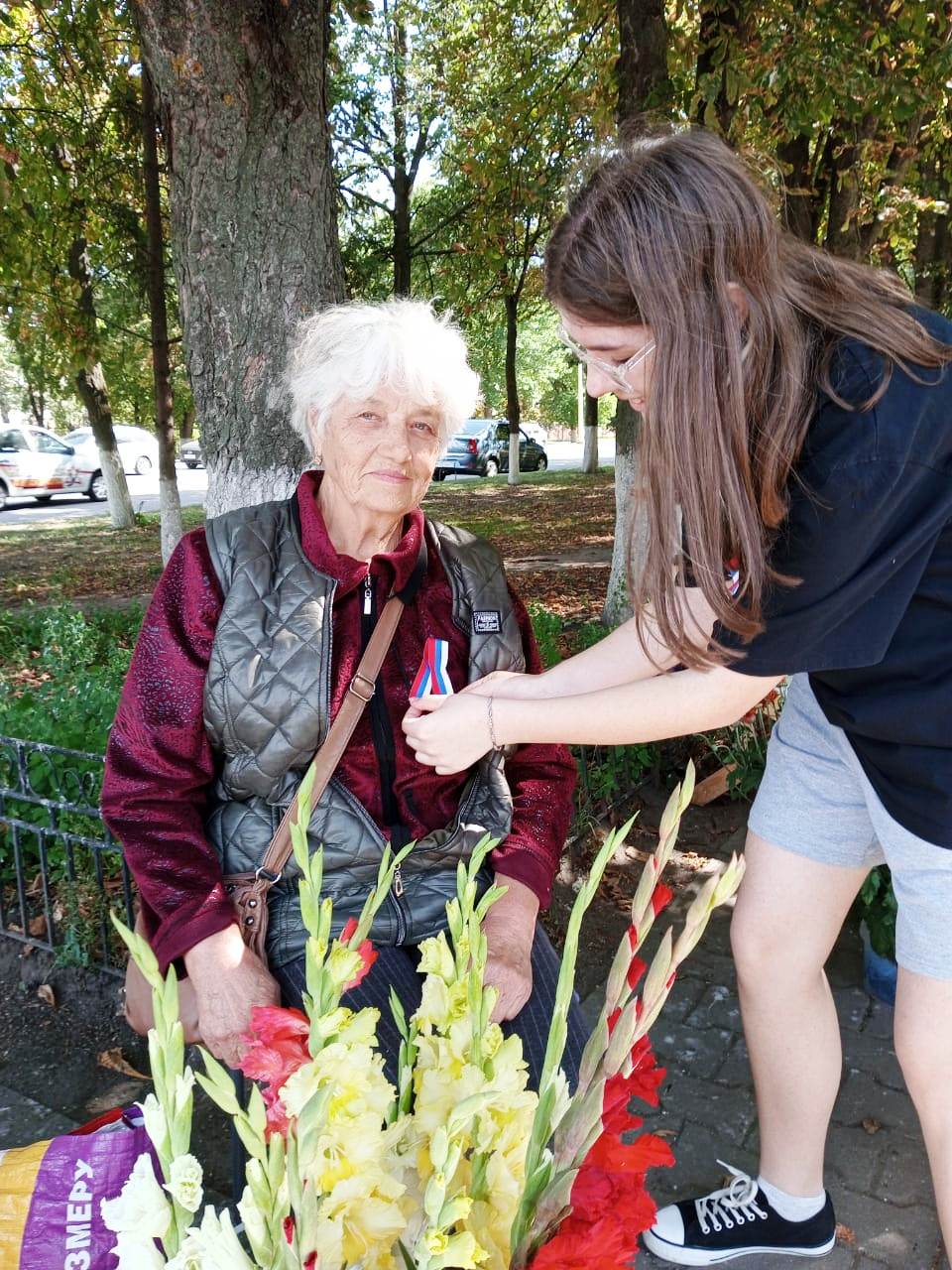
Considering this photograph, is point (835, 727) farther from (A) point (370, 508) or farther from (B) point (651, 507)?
(A) point (370, 508)

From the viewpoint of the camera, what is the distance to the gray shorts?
167 centimetres

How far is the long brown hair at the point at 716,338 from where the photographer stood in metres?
1.41

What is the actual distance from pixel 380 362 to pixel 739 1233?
2.01 metres

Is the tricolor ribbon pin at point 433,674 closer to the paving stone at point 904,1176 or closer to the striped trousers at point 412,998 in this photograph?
the striped trousers at point 412,998

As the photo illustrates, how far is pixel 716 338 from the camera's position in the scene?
55.5 inches

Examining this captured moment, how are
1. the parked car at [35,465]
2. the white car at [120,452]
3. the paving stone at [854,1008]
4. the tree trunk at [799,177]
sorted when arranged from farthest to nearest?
the white car at [120,452], the parked car at [35,465], the tree trunk at [799,177], the paving stone at [854,1008]

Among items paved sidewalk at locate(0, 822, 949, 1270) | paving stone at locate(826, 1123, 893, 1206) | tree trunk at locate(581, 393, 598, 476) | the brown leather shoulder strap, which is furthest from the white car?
paving stone at locate(826, 1123, 893, 1206)

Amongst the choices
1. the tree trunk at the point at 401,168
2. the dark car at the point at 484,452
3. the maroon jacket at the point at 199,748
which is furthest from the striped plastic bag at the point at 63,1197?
the dark car at the point at 484,452

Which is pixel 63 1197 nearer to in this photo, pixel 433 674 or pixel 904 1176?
pixel 433 674

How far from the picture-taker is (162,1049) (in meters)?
0.62

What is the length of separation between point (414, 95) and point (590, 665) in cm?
1244

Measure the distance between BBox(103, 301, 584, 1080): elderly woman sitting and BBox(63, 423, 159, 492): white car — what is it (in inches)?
841

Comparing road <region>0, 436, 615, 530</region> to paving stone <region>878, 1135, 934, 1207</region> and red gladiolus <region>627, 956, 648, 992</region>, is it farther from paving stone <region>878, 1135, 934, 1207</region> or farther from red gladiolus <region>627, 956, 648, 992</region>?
red gladiolus <region>627, 956, 648, 992</region>

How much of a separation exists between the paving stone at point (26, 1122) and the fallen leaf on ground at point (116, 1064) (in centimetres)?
20
